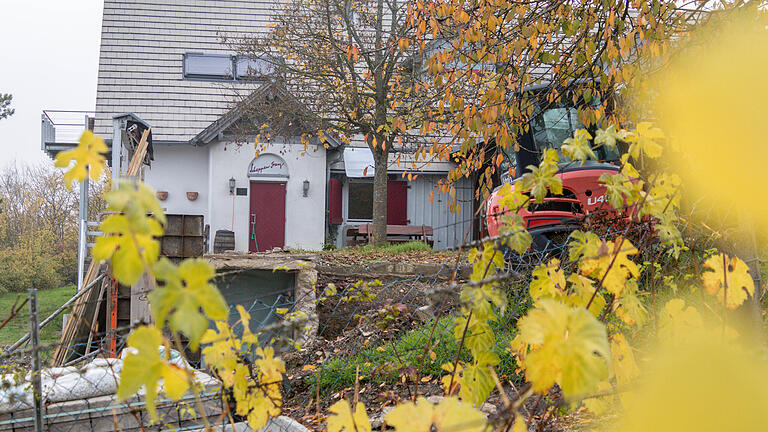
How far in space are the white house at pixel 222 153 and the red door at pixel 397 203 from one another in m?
0.03

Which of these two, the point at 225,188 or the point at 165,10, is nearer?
the point at 225,188

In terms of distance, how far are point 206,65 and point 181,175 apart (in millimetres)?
3690

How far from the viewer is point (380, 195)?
41.4 feet

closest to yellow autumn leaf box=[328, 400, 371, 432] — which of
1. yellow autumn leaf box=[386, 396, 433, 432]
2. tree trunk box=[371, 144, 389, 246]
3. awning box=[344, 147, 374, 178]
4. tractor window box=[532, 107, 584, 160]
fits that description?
yellow autumn leaf box=[386, 396, 433, 432]

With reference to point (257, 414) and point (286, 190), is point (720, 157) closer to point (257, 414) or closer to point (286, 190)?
point (257, 414)

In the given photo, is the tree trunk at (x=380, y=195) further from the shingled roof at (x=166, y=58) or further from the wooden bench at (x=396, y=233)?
the shingled roof at (x=166, y=58)

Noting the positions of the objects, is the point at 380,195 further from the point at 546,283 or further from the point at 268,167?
the point at 546,283

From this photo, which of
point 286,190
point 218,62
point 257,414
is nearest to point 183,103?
point 218,62

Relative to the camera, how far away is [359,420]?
1234 mm

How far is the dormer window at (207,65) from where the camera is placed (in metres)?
17.3

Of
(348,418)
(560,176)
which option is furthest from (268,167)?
(348,418)

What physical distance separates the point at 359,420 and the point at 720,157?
860mm

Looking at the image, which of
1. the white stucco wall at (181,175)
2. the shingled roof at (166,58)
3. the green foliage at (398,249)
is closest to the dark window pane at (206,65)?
the shingled roof at (166,58)

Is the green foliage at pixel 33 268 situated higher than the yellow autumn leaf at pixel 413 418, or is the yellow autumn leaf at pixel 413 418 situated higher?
the yellow autumn leaf at pixel 413 418
